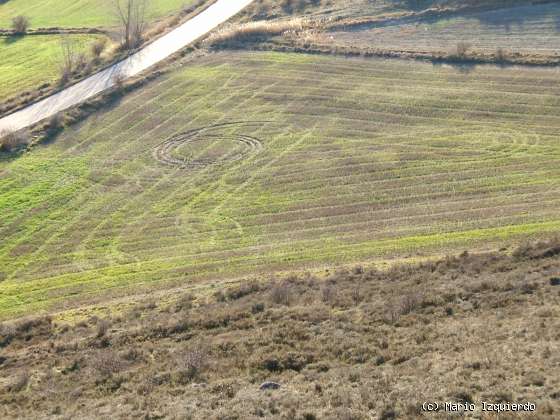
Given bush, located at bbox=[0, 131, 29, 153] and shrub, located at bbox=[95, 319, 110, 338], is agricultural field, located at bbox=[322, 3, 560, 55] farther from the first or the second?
shrub, located at bbox=[95, 319, 110, 338]

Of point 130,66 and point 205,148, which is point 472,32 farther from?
point 130,66

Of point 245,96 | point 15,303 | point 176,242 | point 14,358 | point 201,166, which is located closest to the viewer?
point 14,358

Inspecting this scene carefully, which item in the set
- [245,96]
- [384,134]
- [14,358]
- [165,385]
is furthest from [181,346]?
[245,96]

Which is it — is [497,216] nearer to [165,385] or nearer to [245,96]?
[165,385]

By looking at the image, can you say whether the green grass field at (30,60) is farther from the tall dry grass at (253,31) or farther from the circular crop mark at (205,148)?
the circular crop mark at (205,148)

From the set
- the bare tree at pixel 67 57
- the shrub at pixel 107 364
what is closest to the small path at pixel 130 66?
the bare tree at pixel 67 57

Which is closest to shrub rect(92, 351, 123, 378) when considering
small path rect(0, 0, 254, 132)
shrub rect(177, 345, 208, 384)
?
shrub rect(177, 345, 208, 384)

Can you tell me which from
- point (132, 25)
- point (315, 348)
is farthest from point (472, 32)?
point (315, 348)
